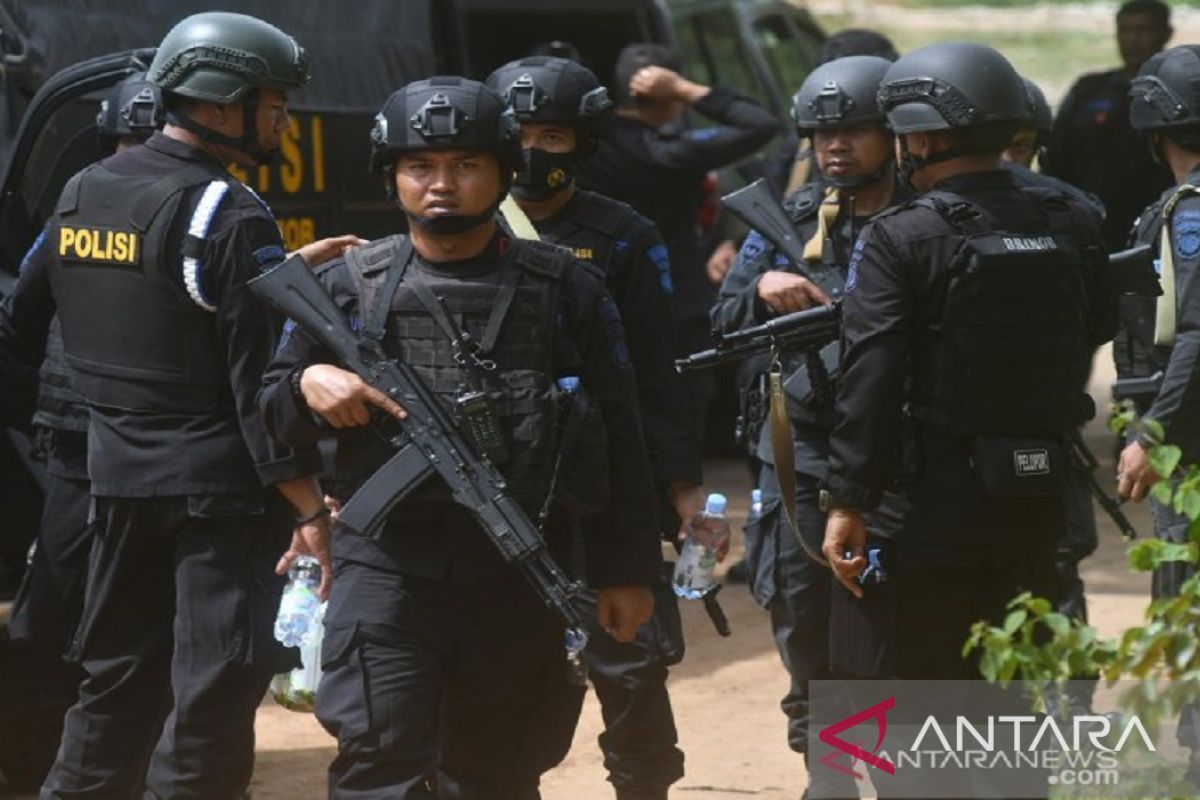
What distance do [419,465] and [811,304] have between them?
6.00ft

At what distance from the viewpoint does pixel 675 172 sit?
10984 mm

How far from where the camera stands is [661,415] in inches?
265

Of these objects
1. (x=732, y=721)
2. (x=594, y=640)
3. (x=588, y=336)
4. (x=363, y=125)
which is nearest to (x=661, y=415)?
(x=594, y=640)

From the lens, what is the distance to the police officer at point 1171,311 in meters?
6.61

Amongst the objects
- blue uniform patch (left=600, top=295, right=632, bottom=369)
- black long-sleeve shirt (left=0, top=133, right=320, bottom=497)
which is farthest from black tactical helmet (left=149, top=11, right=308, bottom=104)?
blue uniform patch (left=600, top=295, right=632, bottom=369)

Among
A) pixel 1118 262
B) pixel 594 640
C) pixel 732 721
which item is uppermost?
pixel 1118 262

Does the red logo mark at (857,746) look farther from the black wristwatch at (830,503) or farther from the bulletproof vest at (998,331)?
the bulletproof vest at (998,331)

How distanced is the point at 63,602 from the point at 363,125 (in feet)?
10.6

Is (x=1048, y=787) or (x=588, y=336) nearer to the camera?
(x=1048, y=787)

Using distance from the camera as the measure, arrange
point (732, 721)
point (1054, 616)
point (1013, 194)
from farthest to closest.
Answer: point (732, 721)
point (1013, 194)
point (1054, 616)

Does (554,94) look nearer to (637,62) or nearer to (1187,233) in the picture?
(1187,233)

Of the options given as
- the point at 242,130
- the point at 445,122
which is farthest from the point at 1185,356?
the point at 242,130

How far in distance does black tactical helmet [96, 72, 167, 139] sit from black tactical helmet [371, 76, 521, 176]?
0.98 m

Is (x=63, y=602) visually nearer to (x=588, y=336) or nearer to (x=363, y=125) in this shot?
(x=588, y=336)
